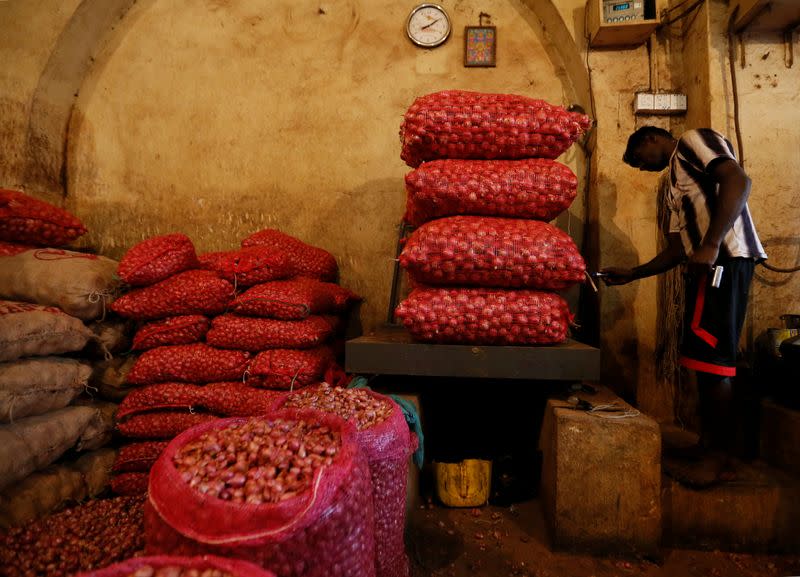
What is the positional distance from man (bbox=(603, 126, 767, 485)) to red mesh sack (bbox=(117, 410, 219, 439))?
257cm

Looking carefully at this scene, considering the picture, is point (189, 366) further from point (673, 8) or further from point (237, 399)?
point (673, 8)

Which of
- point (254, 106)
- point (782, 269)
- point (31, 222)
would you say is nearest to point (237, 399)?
point (31, 222)

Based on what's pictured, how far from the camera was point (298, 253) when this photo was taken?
3.06 metres

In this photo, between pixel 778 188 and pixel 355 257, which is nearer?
pixel 778 188

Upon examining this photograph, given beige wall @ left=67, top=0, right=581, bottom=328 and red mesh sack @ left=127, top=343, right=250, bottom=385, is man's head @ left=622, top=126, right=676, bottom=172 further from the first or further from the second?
red mesh sack @ left=127, top=343, right=250, bottom=385

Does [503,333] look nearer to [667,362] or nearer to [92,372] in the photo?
[667,362]

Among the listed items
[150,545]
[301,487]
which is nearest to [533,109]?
[301,487]

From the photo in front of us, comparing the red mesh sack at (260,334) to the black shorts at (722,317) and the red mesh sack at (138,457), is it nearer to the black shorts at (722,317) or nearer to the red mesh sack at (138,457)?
the red mesh sack at (138,457)

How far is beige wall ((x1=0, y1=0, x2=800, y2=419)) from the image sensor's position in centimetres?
349

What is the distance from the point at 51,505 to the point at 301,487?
185 cm

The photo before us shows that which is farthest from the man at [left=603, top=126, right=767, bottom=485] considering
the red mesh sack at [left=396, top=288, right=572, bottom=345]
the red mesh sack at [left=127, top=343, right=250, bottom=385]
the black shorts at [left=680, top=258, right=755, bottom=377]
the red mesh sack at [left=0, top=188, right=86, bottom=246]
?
the red mesh sack at [left=0, top=188, right=86, bottom=246]

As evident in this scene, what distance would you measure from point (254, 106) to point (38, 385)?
8.42 ft

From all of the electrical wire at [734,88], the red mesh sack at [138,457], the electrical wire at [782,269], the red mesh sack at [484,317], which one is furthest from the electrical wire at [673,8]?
the red mesh sack at [138,457]

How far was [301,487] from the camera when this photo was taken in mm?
1019
